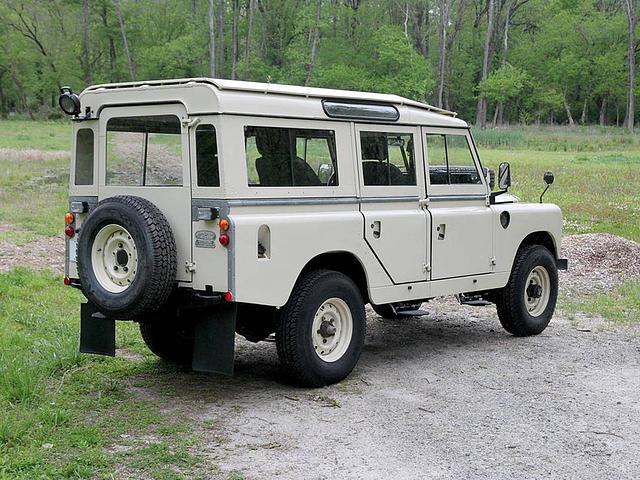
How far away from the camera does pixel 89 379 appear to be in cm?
732

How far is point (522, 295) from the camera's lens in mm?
9430

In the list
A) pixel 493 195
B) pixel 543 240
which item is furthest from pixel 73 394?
pixel 543 240

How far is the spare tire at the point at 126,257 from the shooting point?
21.1 ft

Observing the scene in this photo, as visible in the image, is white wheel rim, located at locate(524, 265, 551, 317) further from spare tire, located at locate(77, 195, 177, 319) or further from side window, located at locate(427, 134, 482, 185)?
spare tire, located at locate(77, 195, 177, 319)

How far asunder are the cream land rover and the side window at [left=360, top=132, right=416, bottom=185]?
2 cm

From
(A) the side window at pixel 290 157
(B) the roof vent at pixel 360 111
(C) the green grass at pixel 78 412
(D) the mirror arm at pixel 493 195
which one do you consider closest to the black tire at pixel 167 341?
(C) the green grass at pixel 78 412

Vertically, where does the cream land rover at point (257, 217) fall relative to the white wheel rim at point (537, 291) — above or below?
above

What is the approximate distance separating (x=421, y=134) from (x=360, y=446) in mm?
3508

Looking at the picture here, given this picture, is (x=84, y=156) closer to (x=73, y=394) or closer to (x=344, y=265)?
(x=73, y=394)

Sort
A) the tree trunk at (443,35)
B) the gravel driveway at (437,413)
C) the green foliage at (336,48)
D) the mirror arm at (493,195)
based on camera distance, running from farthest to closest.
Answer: the tree trunk at (443,35) → the green foliage at (336,48) → the mirror arm at (493,195) → the gravel driveway at (437,413)

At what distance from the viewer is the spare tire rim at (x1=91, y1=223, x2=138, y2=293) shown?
6.64m

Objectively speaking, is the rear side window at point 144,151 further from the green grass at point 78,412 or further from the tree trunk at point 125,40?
the tree trunk at point 125,40

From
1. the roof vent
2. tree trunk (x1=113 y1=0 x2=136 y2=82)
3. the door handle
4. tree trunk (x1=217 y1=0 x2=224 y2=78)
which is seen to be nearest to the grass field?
the door handle

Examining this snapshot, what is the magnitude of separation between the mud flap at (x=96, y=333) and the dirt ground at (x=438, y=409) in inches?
16.4
